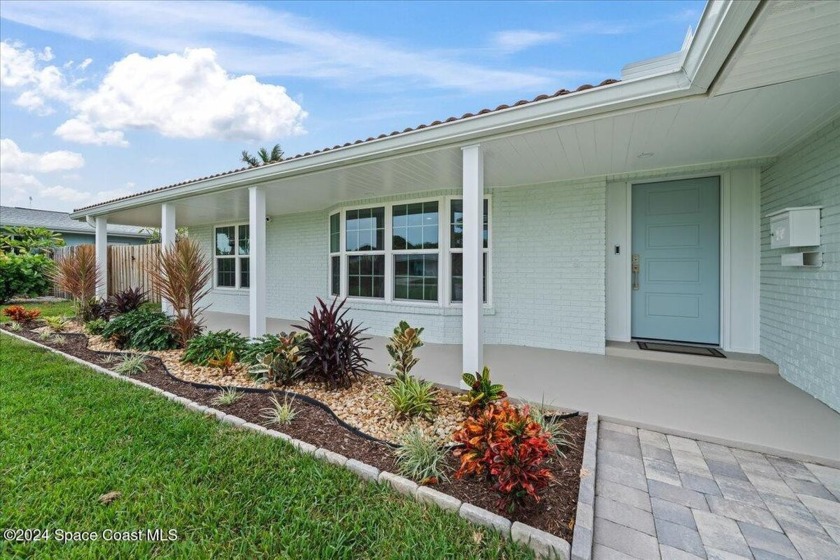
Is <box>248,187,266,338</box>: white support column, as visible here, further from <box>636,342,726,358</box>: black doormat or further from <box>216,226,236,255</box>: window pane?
<box>636,342,726,358</box>: black doormat

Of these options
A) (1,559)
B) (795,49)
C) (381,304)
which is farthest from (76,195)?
(795,49)

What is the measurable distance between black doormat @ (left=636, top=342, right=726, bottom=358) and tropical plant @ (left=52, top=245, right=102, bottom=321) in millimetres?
10124

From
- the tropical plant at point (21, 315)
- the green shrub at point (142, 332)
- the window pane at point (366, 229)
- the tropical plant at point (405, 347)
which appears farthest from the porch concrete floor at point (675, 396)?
the tropical plant at point (21, 315)

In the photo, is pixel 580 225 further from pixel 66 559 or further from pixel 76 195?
pixel 76 195

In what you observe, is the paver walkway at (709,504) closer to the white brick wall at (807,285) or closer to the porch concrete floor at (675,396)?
the porch concrete floor at (675,396)

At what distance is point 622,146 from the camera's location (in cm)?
379

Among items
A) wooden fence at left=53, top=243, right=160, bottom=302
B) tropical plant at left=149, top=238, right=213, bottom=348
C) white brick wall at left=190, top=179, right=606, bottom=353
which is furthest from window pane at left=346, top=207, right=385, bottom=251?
wooden fence at left=53, top=243, right=160, bottom=302

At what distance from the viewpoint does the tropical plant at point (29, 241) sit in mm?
11304

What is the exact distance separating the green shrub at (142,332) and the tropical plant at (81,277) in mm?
Result: 2191

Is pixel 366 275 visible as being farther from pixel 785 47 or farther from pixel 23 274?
pixel 23 274

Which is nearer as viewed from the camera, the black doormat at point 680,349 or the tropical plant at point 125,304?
the black doormat at point 680,349

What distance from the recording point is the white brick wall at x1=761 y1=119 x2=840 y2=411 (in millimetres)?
3119

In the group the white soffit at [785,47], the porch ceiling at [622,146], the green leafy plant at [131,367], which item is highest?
the porch ceiling at [622,146]

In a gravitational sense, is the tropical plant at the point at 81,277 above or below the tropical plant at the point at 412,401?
above
